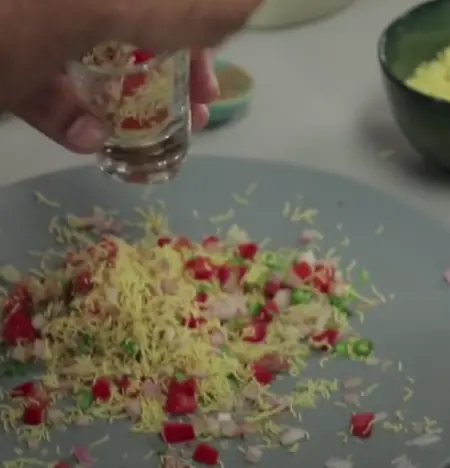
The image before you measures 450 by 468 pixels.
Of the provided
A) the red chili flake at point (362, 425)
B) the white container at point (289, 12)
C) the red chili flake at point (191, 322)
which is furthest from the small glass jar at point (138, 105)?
the white container at point (289, 12)

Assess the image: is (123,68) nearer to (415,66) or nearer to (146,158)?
(146,158)

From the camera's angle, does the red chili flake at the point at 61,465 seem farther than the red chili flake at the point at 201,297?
No

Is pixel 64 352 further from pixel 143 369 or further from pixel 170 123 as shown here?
pixel 170 123

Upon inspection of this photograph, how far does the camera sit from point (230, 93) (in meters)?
1.06

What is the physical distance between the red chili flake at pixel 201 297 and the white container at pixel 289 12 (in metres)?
0.46

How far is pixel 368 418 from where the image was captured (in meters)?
0.73

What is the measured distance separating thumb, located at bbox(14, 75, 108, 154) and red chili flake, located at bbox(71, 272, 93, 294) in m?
0.11

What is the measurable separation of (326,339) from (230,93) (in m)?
0.35

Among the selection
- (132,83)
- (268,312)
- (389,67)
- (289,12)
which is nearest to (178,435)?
(268,312)

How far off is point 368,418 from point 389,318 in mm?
103

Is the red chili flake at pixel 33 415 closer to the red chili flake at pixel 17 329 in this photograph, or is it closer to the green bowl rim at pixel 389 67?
the red chili flake at pixel 17 329

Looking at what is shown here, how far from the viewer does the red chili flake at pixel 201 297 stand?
0.81m

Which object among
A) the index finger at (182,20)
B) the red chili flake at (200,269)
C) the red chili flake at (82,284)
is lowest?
the red chili flake at (200,269)

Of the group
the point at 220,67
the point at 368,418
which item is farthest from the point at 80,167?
the point at 368,418
